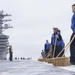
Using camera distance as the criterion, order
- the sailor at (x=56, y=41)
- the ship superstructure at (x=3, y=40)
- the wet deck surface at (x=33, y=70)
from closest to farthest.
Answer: the wet deck surface at (x=33, y=70), the sailor at (x=56, y=41), the ship superstructure at (x=3, y=40)

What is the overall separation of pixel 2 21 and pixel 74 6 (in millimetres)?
78008

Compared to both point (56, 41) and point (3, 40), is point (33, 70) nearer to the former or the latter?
point (56, 41)

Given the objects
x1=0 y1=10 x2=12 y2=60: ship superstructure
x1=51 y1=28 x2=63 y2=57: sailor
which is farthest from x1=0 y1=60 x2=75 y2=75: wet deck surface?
x1=0 y1=10 x2=12 y2=60: ship superstructure

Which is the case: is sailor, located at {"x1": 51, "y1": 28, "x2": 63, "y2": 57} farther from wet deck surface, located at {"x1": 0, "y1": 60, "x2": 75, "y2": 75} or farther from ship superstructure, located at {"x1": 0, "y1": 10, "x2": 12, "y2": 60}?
ship superstructure, located at {"x1": 0, "y1": 10, "x2": 12, "y2": 60}

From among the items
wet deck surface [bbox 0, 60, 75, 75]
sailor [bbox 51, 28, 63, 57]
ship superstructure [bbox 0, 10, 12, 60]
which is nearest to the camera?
wet deck surface [bbox 0, 60, 75, 75]

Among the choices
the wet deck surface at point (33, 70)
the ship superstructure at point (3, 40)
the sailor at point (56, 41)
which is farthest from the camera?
the ship superstructure at point (3, 40)

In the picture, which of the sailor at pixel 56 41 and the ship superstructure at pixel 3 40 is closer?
the sailor at pixel 56 41

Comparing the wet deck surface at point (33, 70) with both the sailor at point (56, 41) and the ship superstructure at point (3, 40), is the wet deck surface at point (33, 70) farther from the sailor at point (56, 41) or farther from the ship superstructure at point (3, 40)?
the ship superstructure at point (3, 40)

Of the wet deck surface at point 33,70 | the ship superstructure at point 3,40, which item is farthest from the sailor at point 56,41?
the ship superstructure at point 3,40

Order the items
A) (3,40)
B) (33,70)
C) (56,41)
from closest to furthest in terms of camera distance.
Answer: (33,70), (56,41), (3,40)

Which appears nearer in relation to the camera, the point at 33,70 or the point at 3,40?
the point at 33,70

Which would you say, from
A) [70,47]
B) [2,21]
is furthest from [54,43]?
[2,21]

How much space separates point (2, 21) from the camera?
87.6 meters

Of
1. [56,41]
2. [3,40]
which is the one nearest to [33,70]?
[56,41]
